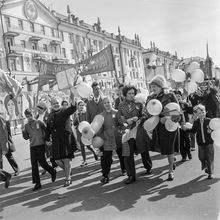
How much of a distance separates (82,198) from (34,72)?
33767 mm

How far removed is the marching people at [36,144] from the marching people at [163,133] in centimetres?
214

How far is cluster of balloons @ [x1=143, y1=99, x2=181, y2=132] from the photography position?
528 cm

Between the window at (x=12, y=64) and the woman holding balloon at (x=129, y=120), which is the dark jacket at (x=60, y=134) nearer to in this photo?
the woman holding balloon at (x=129, y=120)

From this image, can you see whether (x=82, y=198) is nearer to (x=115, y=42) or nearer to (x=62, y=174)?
(x=62, y=174)

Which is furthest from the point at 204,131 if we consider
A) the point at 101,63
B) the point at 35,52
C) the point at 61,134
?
the point at 35,52

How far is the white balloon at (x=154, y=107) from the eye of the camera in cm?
527

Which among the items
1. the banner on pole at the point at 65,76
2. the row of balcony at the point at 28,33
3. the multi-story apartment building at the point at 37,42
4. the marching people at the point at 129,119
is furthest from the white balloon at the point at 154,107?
the row of balcony at the point at 28,33

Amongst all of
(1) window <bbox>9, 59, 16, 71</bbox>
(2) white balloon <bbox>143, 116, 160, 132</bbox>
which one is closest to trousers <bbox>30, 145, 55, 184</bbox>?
(2) white balloon <bbox>143, 116, 160, 132</bbox>

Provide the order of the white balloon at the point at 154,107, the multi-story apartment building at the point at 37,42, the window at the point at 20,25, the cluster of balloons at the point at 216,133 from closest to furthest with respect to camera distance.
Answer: the cluster of balloons at the point at 216,133
the white balloon at the point at 154,107
the multi-story apartment building at the point at 37,42
the window at the point at 20,25

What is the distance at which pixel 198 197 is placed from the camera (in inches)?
171

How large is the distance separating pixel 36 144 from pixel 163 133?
235cm

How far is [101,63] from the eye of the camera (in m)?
11.0

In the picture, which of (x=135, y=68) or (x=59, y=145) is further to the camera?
(x=135, y=68)

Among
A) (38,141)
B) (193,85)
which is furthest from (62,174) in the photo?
(193,85)
